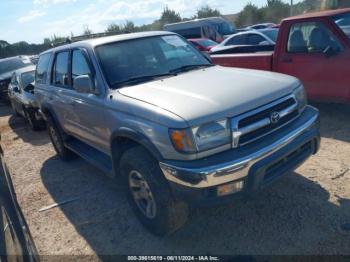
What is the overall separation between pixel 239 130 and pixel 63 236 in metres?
2.29

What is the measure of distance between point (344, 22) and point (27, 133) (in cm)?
751

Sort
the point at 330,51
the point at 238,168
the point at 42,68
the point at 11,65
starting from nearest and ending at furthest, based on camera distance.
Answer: the point at 238,168
the point at 330,51
the point at 42,68
the point at 11,65

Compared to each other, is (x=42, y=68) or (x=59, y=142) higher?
(x=42, y=68)

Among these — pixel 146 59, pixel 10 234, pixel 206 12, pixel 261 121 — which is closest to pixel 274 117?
pixel 261 121

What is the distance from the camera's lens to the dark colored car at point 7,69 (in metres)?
13.6

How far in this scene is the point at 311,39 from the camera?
5879 millimetres

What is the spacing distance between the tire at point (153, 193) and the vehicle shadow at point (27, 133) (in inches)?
190

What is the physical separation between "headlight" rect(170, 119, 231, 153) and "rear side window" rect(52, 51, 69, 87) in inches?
102

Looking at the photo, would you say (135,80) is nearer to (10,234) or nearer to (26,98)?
(10,234)

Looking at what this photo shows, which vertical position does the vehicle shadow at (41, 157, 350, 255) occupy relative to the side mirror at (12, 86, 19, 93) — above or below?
below

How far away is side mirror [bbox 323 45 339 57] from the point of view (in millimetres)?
5461

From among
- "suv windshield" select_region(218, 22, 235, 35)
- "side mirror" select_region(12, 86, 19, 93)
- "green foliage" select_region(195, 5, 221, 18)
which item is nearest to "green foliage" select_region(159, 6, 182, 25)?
"green foliage" select_region(195, 5, 221, 18)

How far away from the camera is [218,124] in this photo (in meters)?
2.86

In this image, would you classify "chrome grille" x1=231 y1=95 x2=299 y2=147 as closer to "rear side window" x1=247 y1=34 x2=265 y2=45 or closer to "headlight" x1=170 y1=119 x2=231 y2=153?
"headlight" x1=170 y1=119 x2=231 y2=153
